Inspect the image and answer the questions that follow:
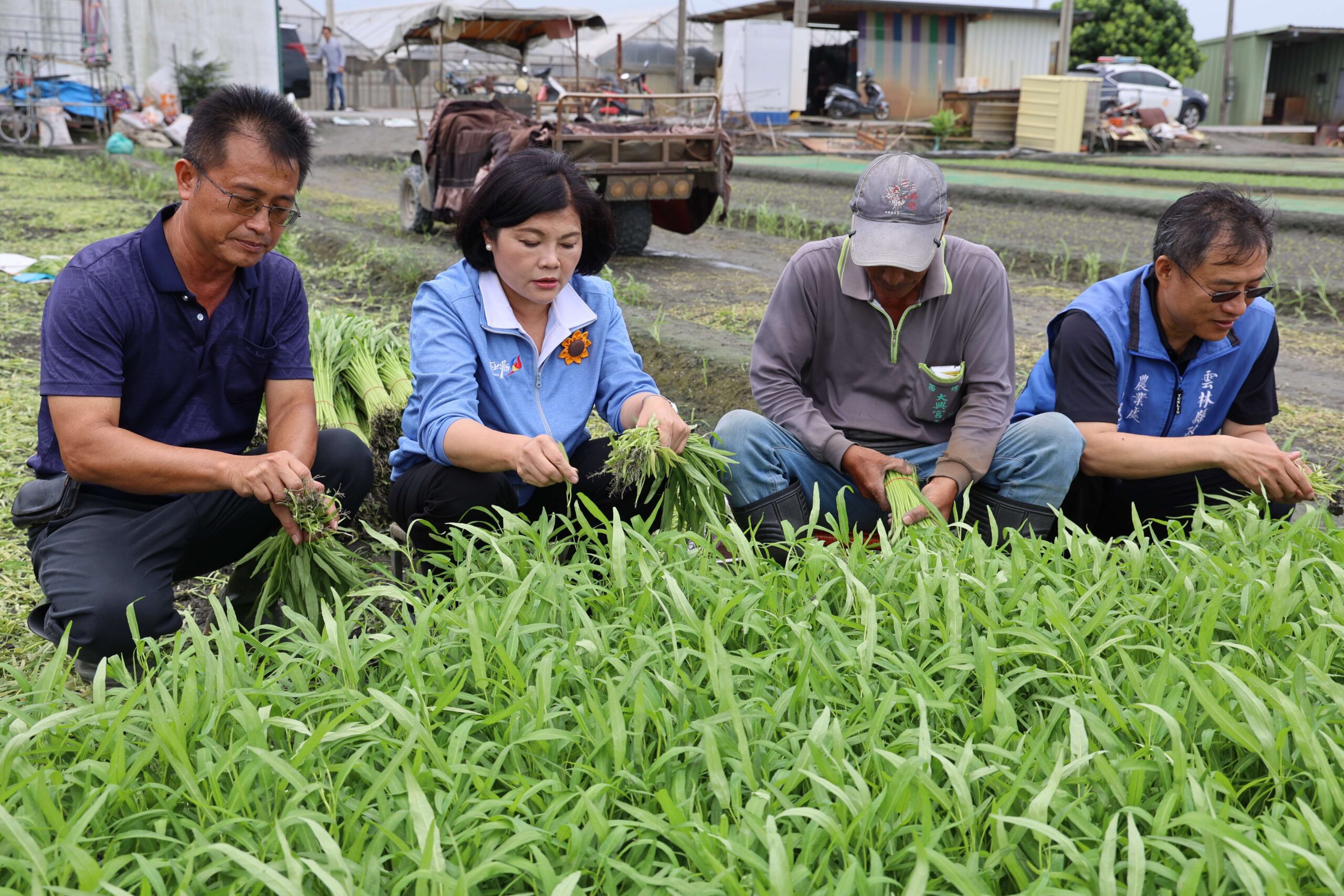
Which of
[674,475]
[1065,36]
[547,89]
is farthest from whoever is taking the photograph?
[1065,36]

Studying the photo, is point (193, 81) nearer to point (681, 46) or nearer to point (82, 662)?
point (681, 46)

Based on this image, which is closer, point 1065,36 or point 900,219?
point 900,219

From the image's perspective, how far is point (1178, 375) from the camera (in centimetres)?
284

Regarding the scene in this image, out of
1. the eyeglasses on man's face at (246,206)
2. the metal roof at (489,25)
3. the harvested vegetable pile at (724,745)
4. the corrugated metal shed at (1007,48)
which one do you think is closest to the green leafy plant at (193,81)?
the metal roof at (489,25)

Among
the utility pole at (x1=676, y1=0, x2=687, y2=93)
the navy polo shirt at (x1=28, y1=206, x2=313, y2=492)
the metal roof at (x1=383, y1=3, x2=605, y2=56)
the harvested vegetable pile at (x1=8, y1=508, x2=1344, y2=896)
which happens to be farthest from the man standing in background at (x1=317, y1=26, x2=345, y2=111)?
the harvested vegetable pile at (x1=8, y1=508, x2=1344, y2=896)

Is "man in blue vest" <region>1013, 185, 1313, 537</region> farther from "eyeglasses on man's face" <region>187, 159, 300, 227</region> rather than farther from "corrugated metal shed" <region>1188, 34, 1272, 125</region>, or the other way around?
"corrugated metal shed" <region>1188, 34, 1272, 125</region>

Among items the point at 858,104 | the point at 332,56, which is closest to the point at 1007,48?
the point at 858,104

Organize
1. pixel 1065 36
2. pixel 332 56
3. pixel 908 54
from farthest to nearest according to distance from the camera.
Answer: pixel 908 54
pixel 332 56
pixel 1065 36

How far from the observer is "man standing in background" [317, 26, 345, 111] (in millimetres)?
24594

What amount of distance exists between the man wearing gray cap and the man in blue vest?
0.42 feet

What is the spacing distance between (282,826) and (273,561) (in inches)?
46.5

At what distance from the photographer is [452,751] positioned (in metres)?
1.51

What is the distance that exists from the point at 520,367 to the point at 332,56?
24.5 meters

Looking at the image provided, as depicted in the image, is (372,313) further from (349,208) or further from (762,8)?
(762,8)
